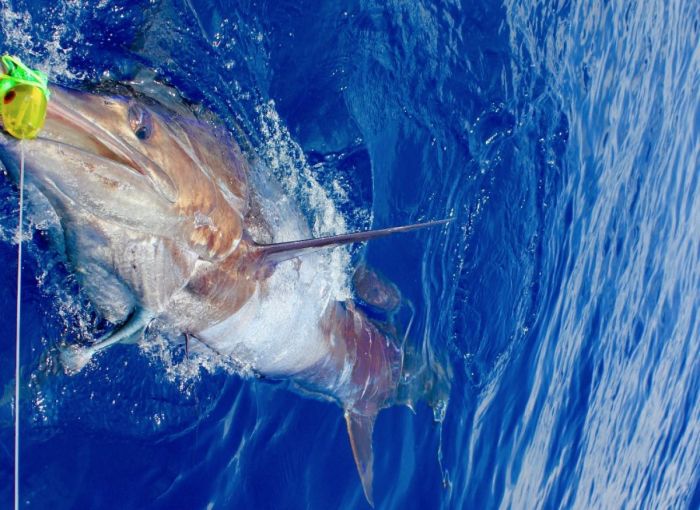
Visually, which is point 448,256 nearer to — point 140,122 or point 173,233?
point 173,233

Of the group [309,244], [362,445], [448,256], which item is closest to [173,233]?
[309,244]

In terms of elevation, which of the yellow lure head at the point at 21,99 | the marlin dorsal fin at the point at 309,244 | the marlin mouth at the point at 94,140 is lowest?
the yellow lure head at the point at 21,99

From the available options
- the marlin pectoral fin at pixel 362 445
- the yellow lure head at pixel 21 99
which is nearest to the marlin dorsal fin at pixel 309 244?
the yellow lure head at pixel 21 99

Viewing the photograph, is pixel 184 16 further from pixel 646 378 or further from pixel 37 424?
pixel 646 378

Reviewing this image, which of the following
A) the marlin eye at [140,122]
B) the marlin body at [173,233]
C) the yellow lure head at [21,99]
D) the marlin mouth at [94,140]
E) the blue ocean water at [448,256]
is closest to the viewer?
the yellow lure head at [21,99]

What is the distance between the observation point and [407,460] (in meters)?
5.03

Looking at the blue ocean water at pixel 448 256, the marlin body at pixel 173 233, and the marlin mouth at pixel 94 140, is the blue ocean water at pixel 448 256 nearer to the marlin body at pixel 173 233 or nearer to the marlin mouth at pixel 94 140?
the marlin body at pixel 173 233

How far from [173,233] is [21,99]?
0.78 m

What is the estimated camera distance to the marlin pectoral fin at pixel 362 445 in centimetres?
435

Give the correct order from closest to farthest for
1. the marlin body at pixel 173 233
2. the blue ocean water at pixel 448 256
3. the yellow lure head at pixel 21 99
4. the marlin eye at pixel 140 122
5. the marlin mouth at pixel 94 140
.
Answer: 1. the yellow lure head at pixel 21 99
2. the marlin mouth at pixel 94 140
3. the marlin body at pixel 173 233
4. the marlin eye at pixel 140 122
5. the blue ocean water at pixel 448 256

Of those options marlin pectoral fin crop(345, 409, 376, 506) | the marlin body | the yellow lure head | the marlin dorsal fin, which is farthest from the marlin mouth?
marlin pectoral fin crop(345, 409, 376, 506)

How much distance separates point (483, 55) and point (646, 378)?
3955 millimetres

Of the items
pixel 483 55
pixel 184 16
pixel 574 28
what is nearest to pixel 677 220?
pixel 574 28

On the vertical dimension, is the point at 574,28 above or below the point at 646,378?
above
